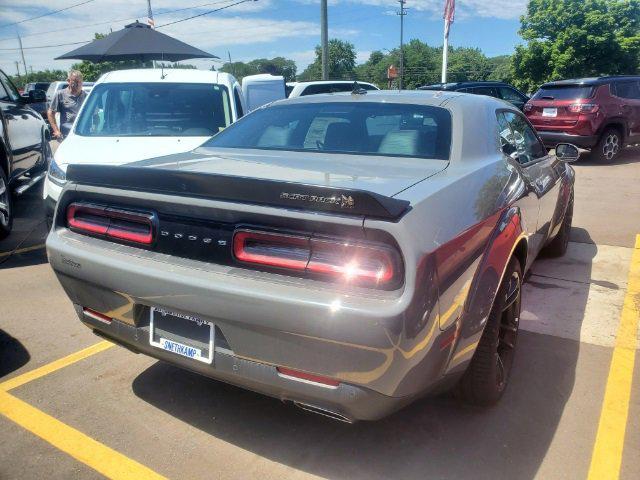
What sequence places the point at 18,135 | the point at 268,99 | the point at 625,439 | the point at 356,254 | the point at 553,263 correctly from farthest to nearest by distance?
the point at 268,99 < the point at 18,135 < the point at 553,263 < the point at 625,439 < the point at 356,254

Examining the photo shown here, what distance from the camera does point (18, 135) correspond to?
6.55 m

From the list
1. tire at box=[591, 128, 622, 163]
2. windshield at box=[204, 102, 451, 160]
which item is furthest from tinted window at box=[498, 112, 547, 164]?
tire at box=[591, 128, 622, 163]

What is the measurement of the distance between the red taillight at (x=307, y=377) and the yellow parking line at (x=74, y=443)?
29.6 inches

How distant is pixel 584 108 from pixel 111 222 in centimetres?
1060

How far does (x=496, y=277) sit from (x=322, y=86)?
33.3ft

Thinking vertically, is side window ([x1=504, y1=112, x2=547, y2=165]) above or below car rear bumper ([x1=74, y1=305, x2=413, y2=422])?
above

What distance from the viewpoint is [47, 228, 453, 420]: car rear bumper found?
6.04 ft

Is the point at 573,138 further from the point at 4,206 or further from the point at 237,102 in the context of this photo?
the point at 4,206

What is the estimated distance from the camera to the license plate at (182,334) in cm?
218

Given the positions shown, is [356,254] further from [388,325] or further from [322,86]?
[322,86]

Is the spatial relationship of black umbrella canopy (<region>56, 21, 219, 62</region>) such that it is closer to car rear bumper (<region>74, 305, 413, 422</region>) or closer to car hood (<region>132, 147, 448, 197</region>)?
car hood (<region>132, 147, 448, 197</region>)

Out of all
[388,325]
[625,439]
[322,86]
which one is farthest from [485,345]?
[322,86]

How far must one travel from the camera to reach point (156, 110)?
594 centimetres

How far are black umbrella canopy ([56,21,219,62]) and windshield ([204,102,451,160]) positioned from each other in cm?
741
